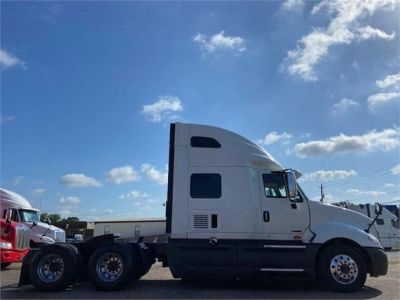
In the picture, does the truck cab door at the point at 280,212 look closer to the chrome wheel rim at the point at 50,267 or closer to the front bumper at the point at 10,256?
the chrome wheel rim at the point at 50,267

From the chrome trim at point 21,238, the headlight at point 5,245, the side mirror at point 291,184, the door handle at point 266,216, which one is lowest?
the headlight at point 5,245

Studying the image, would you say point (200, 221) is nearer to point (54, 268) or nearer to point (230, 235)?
point (230, 235)

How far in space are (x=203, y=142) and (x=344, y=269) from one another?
4354mm

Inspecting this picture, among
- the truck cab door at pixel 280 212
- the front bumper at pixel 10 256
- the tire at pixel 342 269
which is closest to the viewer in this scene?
the tire at pixel 342 269

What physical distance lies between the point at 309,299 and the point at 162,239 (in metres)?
3.74

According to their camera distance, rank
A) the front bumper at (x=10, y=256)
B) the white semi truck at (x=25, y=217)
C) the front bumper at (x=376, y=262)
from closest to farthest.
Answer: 1. the front bumper at (x=376, y=262)
2. the front bumper at (x=10, y=256)
3. the white semi truck at (x=25, y=217)

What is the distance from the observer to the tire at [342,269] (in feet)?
31.3

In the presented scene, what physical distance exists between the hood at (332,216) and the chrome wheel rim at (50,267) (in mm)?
6023

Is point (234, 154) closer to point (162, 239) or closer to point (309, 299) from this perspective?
point (162, 239)

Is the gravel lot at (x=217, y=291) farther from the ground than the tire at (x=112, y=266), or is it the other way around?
the tire at (x=112, y=266)

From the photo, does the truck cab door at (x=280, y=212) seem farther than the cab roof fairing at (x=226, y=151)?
No

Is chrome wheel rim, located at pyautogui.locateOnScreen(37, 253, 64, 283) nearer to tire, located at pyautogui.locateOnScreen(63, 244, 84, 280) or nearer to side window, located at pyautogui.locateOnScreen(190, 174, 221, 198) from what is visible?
tire, located at pyautogui.locateOnScreen(63, 244, 84, 280)

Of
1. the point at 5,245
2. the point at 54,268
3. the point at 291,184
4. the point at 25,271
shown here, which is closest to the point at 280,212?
the point at 291,184

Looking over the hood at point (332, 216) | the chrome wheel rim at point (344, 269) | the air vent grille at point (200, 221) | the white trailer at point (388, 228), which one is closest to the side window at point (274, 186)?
the hood at point (332, 216)
